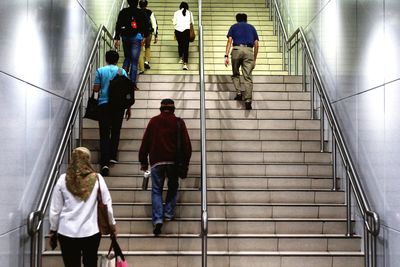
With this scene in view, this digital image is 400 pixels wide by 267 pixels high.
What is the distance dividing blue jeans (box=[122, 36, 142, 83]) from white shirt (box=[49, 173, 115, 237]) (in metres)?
5.17

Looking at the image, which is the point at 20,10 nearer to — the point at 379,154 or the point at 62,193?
the point at 62,193

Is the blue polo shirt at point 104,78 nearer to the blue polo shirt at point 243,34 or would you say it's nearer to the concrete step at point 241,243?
the concrete step at point 241,243

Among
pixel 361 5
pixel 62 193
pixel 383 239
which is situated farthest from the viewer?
pixel 361 5

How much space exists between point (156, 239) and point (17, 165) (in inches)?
72.1

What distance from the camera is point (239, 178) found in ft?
25.9

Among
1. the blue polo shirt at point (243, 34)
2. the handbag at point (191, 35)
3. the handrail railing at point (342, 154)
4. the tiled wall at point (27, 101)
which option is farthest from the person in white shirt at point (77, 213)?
the handbag at point (191, 35)

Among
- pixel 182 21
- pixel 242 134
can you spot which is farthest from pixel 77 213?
pixel 182 21

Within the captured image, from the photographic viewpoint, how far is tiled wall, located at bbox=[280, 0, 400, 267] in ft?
19.1

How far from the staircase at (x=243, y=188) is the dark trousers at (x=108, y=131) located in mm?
234

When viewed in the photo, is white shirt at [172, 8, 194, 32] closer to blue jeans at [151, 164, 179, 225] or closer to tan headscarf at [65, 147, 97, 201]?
blue jeans at [151, 164, 179, 225]

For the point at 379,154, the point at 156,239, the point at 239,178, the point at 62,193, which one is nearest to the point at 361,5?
the point at 379,154

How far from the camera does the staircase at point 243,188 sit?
663 cm

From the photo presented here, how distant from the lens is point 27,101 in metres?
6.01

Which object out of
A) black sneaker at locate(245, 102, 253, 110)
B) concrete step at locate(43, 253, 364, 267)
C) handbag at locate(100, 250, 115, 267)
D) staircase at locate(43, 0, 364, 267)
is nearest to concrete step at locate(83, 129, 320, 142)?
staircase at locate(43, 0, 364, 267)
